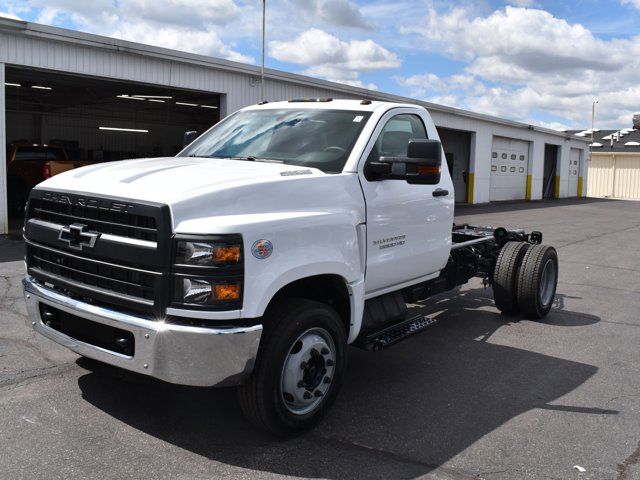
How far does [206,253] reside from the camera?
3277 millimetres

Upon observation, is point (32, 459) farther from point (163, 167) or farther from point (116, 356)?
point (163, 167)

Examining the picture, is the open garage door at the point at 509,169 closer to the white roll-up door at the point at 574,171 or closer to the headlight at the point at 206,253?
the white roll-up door at the point at 574,171

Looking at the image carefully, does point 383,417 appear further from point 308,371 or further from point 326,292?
point 326,292

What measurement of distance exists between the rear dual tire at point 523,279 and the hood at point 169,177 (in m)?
3.55

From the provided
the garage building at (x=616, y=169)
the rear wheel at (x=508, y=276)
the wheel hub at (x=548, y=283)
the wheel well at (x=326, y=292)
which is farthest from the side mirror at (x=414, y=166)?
the garage building at (x=616, y=169)

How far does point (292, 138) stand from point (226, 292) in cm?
183

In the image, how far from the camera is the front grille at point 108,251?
3.33m

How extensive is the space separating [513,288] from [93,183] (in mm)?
4841

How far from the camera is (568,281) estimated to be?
9.88 metres

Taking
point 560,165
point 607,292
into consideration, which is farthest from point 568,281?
point 560,165

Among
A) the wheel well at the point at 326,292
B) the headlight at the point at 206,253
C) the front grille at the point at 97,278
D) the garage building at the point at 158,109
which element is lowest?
the wheel well at the point at 326,292

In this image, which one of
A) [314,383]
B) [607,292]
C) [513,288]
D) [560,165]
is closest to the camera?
[314,383]

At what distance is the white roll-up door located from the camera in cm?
4369

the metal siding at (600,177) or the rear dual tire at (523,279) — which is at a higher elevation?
the metal siding at (600,177)
